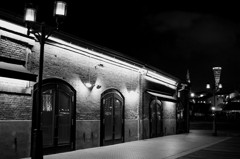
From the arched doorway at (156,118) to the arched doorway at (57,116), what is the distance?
8899mm

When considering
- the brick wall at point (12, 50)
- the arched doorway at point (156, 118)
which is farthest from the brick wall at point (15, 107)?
Result: the arched doorway at point (156, 118)

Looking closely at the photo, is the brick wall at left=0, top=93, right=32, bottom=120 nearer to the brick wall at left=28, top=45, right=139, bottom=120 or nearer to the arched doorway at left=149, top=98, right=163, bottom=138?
the brick wall at left=28, top=45, right=139, bottom=120

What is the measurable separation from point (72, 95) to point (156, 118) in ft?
34.0

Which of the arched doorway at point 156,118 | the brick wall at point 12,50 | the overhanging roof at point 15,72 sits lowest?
the arched doorway at point 156,118

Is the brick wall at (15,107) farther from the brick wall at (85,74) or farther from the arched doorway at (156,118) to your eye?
the arched doorway at (156,118)

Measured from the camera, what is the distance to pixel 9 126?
35.7 feet

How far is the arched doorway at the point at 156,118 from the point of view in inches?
864

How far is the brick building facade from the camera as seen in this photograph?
36.4 ft

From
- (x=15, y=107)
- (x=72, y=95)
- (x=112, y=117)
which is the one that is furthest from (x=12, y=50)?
(x=112, y=117)

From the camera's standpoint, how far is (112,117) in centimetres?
1719

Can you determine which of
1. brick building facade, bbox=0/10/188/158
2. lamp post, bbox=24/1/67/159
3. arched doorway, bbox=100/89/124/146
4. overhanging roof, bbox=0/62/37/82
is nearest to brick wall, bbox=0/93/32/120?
brick building facade, bbox=0/10/188/158

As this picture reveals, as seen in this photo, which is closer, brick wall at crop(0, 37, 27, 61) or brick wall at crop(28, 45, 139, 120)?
brick wall at crop(0, 37, 27, 61)

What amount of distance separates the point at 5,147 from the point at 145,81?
1252cm

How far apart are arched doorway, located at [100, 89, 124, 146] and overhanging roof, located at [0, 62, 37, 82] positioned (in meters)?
5.83
